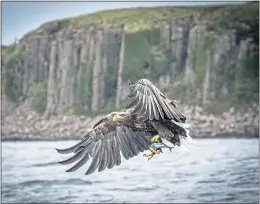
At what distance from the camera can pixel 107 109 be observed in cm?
1018

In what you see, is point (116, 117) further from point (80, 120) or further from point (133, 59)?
point (133, 59)

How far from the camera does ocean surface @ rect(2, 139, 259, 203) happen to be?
10523 mm

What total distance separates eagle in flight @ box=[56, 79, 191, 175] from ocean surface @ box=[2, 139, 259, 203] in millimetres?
7239

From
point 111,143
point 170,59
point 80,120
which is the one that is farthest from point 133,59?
point 111,143

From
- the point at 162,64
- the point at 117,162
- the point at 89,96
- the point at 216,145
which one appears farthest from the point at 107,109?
the point at 117,162

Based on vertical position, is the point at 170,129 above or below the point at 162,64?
below

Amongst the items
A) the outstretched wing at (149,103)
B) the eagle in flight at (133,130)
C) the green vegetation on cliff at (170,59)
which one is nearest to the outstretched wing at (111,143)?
the eagle in flight at (133,130)

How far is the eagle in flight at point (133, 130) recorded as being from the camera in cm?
267

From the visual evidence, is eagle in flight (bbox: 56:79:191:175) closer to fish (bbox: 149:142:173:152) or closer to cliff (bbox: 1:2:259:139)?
fish (bbox: 149:142:173:152)

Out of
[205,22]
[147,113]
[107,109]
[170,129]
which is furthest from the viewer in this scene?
[205,22]

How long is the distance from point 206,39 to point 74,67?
7.24 ft

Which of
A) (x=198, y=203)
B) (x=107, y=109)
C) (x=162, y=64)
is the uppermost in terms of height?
(x=162, y=64)

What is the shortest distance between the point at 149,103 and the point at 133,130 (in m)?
0.54

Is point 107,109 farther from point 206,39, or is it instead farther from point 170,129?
point 170,129
